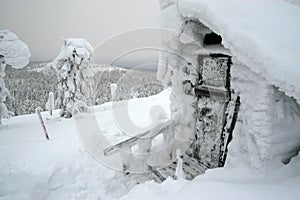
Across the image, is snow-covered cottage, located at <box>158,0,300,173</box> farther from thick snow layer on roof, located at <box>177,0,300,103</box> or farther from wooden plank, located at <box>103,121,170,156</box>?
wooden plank, located at <box>103,121,170,156</box>

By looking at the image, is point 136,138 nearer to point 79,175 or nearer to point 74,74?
point 79,175

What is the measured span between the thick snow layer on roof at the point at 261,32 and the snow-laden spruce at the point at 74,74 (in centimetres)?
1340

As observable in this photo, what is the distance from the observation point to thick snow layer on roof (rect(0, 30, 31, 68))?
1469cm

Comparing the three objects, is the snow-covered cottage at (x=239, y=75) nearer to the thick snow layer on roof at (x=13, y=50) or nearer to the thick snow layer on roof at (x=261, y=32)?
the thick snow layer on roof at (x=261, y=32)

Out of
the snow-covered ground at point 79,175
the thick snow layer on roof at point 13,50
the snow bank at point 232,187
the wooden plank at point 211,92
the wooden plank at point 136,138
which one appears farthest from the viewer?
the thick snow layer on roof at point 13,50

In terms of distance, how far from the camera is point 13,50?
14.8 m

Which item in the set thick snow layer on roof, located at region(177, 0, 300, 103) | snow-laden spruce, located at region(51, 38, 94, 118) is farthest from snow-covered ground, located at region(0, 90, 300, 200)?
snow-laden spruce, located at region(51, 38, 94, 118)

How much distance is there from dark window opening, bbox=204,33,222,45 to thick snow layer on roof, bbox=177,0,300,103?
56.8 inches

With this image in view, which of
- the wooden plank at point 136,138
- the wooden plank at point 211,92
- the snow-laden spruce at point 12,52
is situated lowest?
the wooden plank at point 136,138

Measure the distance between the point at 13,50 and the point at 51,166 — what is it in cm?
955

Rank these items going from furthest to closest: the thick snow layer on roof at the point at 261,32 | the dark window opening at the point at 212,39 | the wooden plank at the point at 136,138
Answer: the wooden plank at the point at 136,138
the dark window opening at the point at 212,39
the thick snow layer on roof at the point at 261,32

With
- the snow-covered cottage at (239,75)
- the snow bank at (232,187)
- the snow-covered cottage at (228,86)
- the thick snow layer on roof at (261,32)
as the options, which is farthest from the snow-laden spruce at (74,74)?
the snow bank at (232,187)

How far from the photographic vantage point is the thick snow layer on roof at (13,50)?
1469 centimetres

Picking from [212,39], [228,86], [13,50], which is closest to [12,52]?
[13,50]
